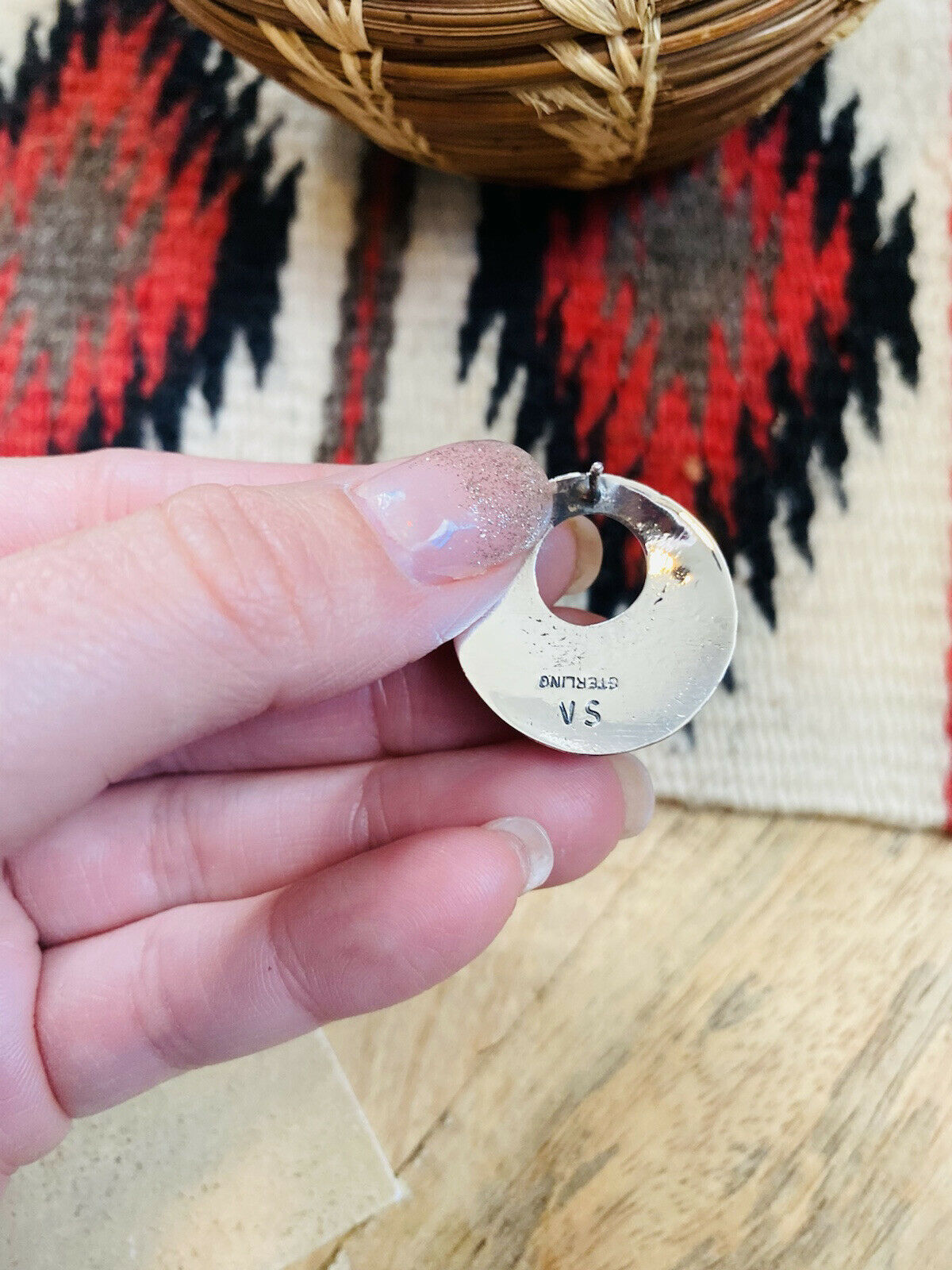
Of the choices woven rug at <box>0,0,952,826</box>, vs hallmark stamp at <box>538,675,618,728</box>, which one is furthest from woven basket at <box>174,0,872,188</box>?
vs hallmark stamp at <box>538,675,618,728</box>

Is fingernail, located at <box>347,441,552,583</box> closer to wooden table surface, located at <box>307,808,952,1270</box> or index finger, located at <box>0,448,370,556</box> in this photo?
index finger, located at <box>0,448,370,556</box>

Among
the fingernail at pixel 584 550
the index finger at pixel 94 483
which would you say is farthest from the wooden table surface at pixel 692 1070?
the index finger at pixel 94 483

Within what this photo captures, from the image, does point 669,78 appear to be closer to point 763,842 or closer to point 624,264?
point 624,264

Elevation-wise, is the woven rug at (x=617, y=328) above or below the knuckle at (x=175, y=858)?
above

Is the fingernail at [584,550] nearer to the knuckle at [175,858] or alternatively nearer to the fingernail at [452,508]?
the fingernail at [452,508]

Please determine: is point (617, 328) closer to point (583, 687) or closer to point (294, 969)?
point (583, 687)

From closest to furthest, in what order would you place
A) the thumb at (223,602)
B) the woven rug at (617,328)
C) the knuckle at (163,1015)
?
the thumb at (223,602)
the knuckle at (163,1015)
the woven rug at (617,328)

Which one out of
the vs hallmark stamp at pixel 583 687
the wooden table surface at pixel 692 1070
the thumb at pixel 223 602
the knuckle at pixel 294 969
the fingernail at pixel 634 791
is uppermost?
the thumb at pixel 223 602

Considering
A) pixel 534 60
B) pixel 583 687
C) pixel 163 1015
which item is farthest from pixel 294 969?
pixel 534 60
